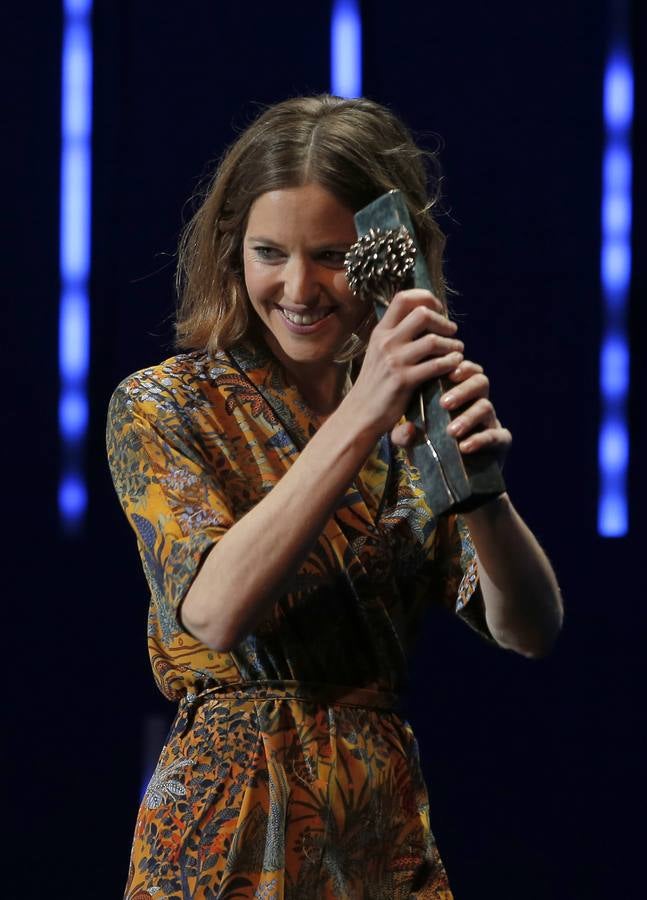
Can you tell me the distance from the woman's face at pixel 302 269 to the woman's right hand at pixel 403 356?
0.84 ft

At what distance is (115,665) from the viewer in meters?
2.59

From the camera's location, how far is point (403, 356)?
1.05 meters

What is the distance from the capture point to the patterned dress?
4.02 ft

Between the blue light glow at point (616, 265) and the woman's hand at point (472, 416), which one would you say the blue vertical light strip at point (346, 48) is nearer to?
the blue light glow at point (616, 265)

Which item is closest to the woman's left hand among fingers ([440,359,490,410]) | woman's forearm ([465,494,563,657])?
fingers ([440,359,490,410])

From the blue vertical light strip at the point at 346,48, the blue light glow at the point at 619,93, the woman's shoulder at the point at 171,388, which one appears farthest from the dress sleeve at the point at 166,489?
the blue light glow at the point at 619,93

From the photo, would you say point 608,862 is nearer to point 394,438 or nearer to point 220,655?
point 220,655

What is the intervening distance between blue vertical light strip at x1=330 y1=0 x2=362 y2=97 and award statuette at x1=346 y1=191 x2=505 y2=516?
4.96 feet

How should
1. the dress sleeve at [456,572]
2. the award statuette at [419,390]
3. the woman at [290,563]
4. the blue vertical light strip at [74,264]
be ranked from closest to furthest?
1. the award statuette at [419,390]
2. the woman at [290,563]
3. the dress sleeve at [456,572]
4. the blue vertical light strip at [74,264]

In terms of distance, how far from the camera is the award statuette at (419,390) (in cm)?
101

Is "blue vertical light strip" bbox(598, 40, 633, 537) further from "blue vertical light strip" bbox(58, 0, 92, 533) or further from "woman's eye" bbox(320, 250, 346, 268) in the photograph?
"woman's eye" bbox(320, 250, 346, 268)

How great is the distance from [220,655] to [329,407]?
0.30 m

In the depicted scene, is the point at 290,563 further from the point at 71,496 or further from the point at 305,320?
the point at 71,496

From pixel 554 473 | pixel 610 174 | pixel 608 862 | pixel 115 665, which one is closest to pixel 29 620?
pixel 115 665
